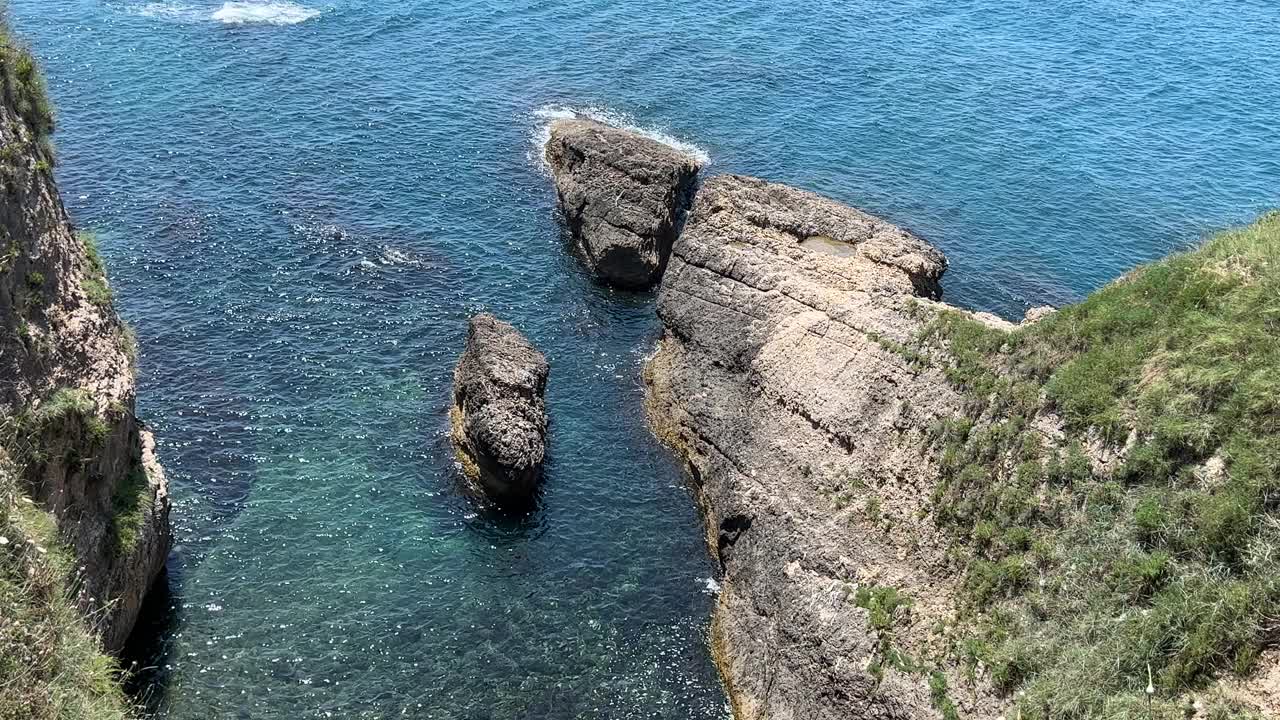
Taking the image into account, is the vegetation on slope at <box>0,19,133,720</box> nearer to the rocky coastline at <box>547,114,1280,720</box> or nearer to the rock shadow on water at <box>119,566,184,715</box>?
the rock shadow on water at <box>119,566,184,715</box>

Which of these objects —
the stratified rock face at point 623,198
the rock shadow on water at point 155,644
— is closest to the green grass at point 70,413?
the rock shadow on water at point 155,644

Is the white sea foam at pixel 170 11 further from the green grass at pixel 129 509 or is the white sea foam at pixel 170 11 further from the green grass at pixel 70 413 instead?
the green grass at pixel 70 413

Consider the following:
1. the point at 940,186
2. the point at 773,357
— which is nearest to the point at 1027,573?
the point at 773,357

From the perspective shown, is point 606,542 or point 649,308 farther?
point 649,308

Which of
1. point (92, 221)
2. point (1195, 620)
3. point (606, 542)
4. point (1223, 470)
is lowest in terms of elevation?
point (606, 542)

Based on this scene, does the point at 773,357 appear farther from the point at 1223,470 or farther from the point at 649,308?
the point at 1223,470

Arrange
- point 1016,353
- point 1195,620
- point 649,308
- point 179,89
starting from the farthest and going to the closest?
point 179,89, point 649,308, point 1016,353, point 1195,620
